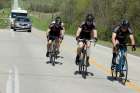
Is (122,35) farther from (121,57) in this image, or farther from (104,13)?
(104,13)

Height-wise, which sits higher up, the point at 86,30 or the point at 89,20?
the point at 89,20

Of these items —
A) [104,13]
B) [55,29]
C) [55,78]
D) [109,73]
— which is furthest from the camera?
[104,13]

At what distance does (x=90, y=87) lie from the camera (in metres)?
14.4

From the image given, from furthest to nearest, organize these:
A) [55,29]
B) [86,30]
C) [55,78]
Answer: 1. [55,29]
2. [86,30]
3. [55,78]

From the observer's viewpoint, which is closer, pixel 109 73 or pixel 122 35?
pixel 122 35

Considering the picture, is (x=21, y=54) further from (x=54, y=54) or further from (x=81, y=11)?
(x=81, y=11)

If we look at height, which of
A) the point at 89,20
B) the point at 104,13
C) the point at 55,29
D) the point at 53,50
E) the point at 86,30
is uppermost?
the point at 89,20

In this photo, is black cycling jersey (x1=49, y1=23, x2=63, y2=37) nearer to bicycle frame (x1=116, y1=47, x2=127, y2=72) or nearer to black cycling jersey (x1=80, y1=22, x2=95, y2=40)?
black cycling jersey (x1=80, y1=22, x2=95, y2=40)

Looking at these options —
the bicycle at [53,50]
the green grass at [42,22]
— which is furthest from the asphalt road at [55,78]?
the green grass at [42,22]

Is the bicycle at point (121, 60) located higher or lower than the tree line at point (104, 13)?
higher

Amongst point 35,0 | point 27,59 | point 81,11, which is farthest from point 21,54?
point 35,0

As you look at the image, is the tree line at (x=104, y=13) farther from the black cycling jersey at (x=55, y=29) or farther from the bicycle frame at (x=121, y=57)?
the bicycle frame at (x=121, y=57)

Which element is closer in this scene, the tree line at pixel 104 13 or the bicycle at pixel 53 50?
the bicycle at pixel 53 50

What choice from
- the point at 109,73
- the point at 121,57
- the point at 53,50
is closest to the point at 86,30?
the point at 121,57
